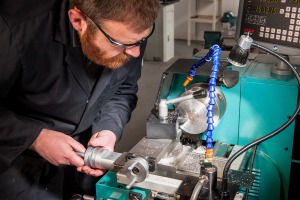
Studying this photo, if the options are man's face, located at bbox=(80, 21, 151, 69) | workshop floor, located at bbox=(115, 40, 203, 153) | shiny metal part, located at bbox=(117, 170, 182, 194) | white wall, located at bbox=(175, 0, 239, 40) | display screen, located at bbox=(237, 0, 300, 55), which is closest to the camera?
shiny metal part, located at bbox=(117, 170, 182, 194)

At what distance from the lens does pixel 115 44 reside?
3.07 ft

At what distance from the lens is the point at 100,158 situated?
34.1 inches

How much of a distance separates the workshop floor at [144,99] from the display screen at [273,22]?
1223 mm

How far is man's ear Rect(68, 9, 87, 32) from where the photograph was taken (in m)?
0.94

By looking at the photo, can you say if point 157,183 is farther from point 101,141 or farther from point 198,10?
point 198,10

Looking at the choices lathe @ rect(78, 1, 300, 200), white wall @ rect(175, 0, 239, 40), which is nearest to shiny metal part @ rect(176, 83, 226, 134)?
lathe @ rect(78, 1, 300, 200)

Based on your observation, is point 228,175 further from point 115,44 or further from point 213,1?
point 213,1

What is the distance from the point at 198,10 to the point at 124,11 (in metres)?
4.54

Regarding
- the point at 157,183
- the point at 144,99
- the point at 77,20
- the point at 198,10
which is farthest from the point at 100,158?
the point at 198,10

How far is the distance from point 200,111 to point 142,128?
71.2 inches

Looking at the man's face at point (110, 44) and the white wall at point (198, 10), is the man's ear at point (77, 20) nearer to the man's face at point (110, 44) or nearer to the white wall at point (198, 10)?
the man's face at point (110, 44)

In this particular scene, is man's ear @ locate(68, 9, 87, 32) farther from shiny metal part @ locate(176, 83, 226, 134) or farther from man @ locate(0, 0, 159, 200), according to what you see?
shiny metal part @ locate(176, 83, 226, 134)

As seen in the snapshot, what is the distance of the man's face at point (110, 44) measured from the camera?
0.90 m

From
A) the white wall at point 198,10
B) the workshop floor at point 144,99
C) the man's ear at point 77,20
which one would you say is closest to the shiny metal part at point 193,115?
the man's ear at point 77,20
